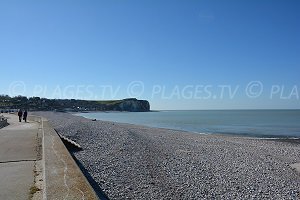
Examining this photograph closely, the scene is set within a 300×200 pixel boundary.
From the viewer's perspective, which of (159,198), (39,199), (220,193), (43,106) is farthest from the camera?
(43,106)

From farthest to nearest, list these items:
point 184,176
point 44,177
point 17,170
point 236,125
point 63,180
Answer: point 236,125 → point 184,176 → point 17,170 → point 44,177 → point 63,180

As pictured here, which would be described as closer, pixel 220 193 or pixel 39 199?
pixel 39 199

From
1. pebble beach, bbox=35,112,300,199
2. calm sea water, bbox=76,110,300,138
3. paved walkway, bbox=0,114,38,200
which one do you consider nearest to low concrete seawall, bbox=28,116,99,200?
paved walkway, bbox=0,114,38,200

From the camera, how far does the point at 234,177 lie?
39.2ft

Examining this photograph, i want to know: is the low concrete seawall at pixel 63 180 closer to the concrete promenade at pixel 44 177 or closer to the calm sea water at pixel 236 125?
the concrete promenade at pixel 44 177

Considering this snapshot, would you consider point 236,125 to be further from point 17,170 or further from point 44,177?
point 44,177

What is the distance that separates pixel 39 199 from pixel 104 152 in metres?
9.17

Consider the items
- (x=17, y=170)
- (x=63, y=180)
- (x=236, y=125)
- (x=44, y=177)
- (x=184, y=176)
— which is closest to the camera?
(x=63, y=180)

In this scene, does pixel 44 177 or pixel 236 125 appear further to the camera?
pixel 236 125

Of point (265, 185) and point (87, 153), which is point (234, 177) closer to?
point (265, 185)

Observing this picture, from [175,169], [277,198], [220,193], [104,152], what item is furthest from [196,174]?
[104,152]

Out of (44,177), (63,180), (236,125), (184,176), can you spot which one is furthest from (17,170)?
(236,125)

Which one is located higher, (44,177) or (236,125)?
(236,125)

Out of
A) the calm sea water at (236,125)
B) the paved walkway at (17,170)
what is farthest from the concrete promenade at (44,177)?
the calm sea water at (236,125)
